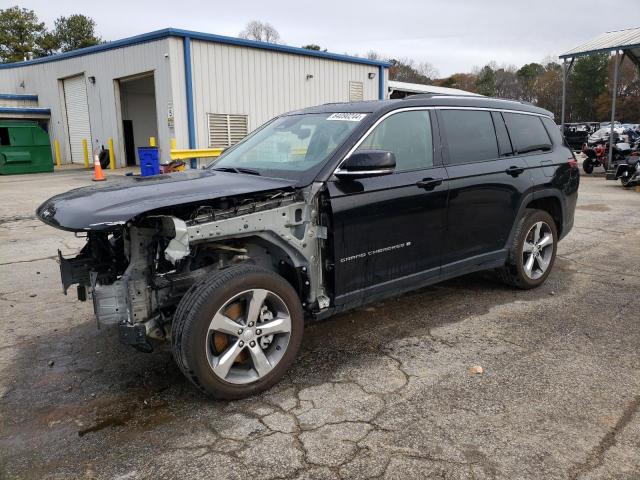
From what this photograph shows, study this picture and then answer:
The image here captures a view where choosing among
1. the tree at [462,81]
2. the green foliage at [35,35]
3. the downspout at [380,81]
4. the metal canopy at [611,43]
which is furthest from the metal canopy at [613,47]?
the tree at [462,81]

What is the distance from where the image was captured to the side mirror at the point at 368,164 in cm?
349

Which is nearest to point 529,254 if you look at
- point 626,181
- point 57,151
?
point 626,181

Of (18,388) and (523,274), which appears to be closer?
(18,388)

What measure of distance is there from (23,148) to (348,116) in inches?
720

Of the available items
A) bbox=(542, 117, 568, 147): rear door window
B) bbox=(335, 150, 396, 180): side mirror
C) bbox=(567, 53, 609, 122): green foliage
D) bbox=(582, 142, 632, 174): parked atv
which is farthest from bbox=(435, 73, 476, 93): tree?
bbox=(335, 150, 396, 180): side mirror

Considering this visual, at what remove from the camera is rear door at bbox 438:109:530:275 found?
433 centimetres

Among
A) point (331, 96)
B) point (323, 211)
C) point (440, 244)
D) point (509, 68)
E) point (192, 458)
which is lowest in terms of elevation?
point (192, 458)

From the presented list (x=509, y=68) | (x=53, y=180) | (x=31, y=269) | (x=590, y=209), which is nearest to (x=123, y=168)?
(x=53, y=180)

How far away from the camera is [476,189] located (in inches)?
175

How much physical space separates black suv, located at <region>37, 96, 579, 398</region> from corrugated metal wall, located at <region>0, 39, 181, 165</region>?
12.5 meters

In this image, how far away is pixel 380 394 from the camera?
324 centimetres

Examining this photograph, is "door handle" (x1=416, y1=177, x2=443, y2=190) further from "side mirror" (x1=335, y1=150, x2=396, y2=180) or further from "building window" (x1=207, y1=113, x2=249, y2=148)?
"building window" (x1=207, y1=113, x2=249, y2=148)

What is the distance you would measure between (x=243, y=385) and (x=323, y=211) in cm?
123

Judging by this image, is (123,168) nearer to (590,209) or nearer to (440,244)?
(590,209)
